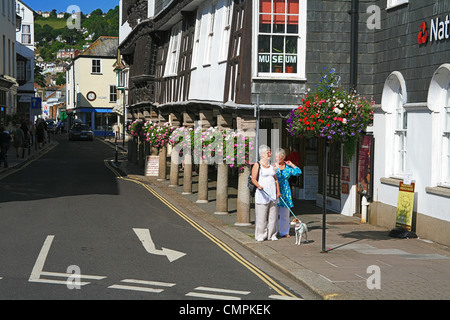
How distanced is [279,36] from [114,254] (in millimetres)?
7617

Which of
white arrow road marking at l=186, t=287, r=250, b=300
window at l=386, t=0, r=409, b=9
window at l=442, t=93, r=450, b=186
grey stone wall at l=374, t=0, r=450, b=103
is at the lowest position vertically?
white arrow road marking at l=186, t=287, r=250, b=300

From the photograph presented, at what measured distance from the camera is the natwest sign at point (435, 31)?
1334 cm

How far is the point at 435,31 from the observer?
13789 mm

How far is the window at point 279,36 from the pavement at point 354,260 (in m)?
3.77

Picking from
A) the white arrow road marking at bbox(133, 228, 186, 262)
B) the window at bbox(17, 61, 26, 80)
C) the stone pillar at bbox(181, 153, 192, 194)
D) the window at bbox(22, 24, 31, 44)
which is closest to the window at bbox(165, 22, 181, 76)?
the stone pillar at bbox(181, 153, 192, 194)

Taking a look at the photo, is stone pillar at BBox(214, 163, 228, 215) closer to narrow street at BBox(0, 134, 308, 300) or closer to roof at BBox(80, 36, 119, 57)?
narrow street at BBox(0, 134, 308, 300)

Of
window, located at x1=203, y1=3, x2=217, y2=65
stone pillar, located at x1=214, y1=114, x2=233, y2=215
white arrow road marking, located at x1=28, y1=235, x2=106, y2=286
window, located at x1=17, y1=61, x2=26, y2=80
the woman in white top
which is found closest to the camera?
white arrow road marking, located at x1=28, y1=235, x2=106, y2=286

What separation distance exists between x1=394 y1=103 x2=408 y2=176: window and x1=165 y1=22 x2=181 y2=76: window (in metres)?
14.3

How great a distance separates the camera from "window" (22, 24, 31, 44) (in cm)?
7795

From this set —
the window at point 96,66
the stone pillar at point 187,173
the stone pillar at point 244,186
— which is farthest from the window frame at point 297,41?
the window at point 96,66

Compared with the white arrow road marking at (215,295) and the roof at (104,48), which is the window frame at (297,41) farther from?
the roof at (104,48)

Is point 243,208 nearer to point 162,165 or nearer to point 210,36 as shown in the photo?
point 210,36
